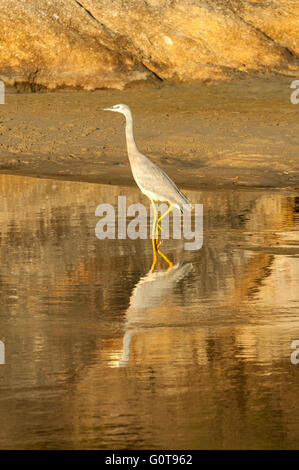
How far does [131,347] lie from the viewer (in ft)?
25.1

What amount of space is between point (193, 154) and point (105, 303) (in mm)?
11924

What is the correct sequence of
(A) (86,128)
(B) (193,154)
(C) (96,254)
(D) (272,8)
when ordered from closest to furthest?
(C) (96,254) → (B) (193,154) → (A) (86,128) → (D) (272,8)

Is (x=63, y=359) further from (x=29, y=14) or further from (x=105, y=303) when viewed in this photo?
(x=29, y=14)

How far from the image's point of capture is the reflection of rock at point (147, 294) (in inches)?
317

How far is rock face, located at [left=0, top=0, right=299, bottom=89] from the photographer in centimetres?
2816

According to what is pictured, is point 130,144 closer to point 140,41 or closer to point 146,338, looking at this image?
point 146,338

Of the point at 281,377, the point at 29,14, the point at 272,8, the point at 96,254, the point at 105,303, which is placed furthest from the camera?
the point at 272,8

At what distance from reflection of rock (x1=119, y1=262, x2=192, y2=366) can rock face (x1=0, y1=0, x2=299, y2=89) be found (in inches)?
687

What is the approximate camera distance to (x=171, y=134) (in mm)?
22391

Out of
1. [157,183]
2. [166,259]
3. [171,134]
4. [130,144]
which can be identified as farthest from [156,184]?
[171,134]

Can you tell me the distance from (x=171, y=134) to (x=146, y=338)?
579 inches

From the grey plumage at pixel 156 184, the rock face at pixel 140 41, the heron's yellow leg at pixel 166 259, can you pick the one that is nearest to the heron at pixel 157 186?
the grey plumage at pixel 156 184

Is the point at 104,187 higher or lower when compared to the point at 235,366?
higher
